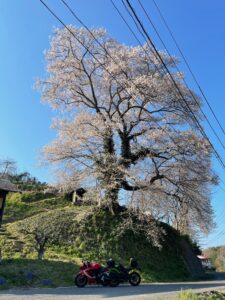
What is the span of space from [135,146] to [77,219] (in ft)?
18.7

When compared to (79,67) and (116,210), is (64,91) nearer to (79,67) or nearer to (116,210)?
(79,67)

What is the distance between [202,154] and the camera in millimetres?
22938

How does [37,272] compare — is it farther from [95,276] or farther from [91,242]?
[91,242]

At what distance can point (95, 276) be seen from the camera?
13.2 m

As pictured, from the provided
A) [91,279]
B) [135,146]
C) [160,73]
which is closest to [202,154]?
[135,146]

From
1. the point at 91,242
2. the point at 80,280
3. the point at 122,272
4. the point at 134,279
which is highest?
the point at 91,242

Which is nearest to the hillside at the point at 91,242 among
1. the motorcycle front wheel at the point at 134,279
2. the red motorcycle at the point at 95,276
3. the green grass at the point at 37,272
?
the green grass at the point at 37,272

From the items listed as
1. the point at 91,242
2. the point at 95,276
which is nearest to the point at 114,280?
the point at 95,276

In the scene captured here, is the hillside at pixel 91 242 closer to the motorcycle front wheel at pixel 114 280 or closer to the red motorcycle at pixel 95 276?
the red motorcycle at pixel 95 276

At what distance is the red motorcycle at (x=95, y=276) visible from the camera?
42.4 ft

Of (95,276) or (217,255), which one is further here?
(217,255)

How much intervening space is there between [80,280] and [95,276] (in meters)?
0.62

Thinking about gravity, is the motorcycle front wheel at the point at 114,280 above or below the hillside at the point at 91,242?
below

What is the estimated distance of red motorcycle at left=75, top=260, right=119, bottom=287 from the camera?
12922mm
